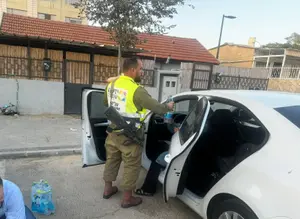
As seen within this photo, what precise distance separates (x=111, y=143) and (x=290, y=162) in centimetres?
188

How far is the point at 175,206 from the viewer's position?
2.92 m

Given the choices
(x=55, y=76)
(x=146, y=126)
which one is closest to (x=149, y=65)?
(x=55, y=76)

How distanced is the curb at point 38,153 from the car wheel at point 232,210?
3224 millimetres

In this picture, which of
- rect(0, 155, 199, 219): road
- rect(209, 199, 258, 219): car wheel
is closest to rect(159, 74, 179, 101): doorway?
rect(0, 155, 199, 219): road

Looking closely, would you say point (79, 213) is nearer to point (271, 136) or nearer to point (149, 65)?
point (271, 136)

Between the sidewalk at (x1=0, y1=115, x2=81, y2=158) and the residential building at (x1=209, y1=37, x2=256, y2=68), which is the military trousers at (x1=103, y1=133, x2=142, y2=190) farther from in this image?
Answer: the residential building at (x1=209, y1=37, x2=256, y2=68)

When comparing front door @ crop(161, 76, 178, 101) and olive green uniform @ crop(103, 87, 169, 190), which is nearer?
olive green uniform @ crop(103, 87, 169, 190)

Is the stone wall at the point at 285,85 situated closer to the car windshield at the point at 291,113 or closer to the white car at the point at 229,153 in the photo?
the white car at the point at 229,153

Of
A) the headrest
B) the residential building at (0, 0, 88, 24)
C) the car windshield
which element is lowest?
the headrest

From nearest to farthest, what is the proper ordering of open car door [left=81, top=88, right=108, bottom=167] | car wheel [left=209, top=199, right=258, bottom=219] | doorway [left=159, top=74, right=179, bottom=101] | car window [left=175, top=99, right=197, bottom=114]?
car wheel [left=209, top=199, right=258, bottom=219], open car door [left=81, top=88, right=108, bottom=167], car window [left=175, top=99, right=197, bottom=114], doorway [left=159, top=74, right=179, bottom=101]

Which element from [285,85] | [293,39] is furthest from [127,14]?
[293,39]

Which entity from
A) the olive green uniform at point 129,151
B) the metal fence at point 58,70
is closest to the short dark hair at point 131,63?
the olive green uniform at point 129,151

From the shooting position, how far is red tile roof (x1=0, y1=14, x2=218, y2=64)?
11.5 metres

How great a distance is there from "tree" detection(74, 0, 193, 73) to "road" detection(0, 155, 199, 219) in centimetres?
415
